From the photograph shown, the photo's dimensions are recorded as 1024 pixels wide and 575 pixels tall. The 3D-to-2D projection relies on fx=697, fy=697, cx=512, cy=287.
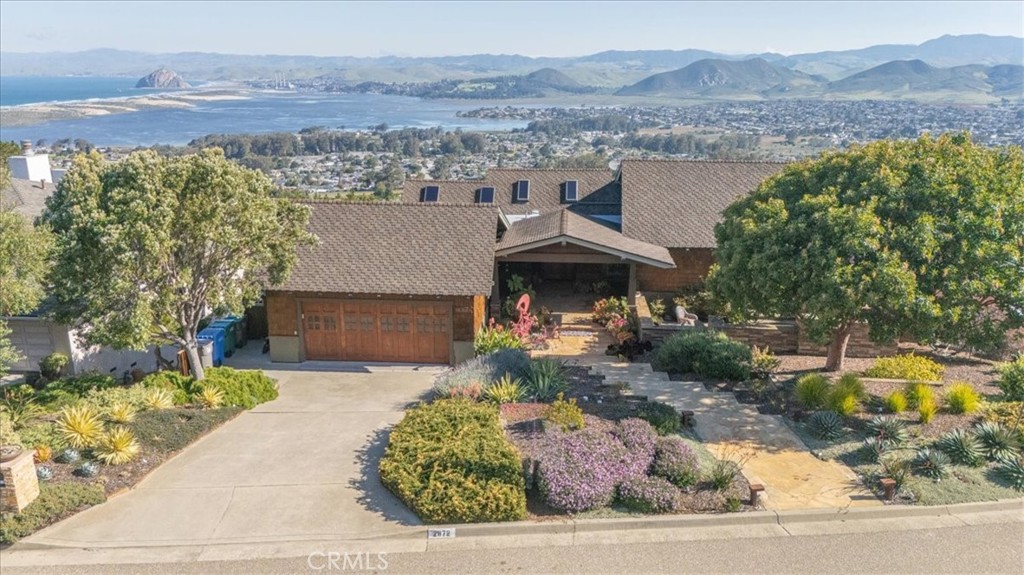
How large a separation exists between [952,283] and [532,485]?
28.7 ft

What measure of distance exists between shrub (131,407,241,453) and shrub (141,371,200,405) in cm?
49

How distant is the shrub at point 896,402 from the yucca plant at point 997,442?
1.43 meters

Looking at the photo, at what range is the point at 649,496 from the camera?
10844 mm

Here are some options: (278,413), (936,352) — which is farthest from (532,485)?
(936,352)

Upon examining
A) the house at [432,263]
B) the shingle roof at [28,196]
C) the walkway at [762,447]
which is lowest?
the walkway at [762,447]

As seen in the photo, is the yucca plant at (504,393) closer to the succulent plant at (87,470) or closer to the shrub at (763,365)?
the shrub at (763,365)

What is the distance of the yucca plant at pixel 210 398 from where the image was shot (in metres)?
14.7

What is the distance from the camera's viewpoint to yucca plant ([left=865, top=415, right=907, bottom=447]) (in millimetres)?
12719

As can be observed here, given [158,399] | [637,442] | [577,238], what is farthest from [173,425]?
[577,238]

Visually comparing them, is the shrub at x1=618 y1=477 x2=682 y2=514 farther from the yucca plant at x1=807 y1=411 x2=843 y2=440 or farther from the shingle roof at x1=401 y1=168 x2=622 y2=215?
the shingle roof at x1=401 y1=168 x2=622 y2=215

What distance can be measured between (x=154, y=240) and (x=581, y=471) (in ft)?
30.0

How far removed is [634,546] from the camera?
10.1 meters

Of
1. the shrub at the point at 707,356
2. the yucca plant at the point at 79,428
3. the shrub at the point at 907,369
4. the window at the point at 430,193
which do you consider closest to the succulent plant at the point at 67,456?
the yucca plant at the point at 79,428

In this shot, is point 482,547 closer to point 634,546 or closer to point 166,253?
point 634,546
